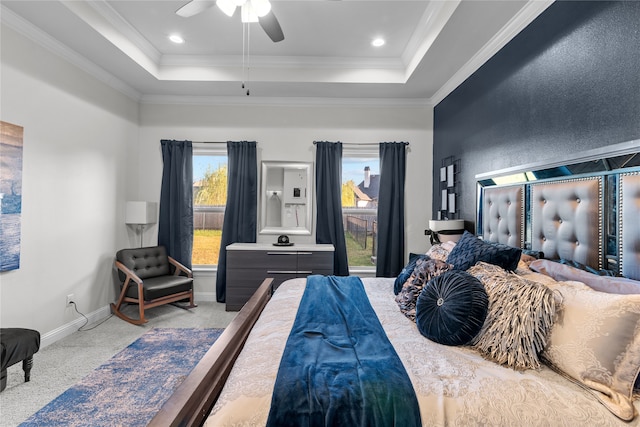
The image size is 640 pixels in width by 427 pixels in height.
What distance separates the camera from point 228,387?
1083 mm

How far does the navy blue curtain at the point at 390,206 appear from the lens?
4.07m

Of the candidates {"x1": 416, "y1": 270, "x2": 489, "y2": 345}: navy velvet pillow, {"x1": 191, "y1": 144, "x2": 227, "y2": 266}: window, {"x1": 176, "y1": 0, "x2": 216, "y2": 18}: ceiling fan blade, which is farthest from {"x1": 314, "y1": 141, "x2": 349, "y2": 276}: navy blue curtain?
{"x1": 416, "y1": 270, "x2": 489, "y2": 345}: navy velvet pillow

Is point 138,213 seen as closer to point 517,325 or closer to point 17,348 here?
point 17,348

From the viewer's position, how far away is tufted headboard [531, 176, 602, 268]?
5.30 ft

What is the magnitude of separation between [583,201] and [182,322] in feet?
12.5

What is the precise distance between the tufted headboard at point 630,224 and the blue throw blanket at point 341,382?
50.0 inches

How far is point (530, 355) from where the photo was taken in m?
1.23

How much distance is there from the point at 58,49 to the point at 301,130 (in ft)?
8.84

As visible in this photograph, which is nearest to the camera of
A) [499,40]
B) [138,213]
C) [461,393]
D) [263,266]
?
[461,393]

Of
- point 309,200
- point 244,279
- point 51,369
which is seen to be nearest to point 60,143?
point 51,369

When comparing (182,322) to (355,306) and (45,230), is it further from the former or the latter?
(355,306)

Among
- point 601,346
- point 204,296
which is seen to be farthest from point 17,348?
point 601,346

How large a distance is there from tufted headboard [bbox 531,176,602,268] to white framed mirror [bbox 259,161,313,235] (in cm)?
273

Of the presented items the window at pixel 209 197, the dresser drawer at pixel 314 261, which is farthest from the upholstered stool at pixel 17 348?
the dresser drawer at pixel 314 261
